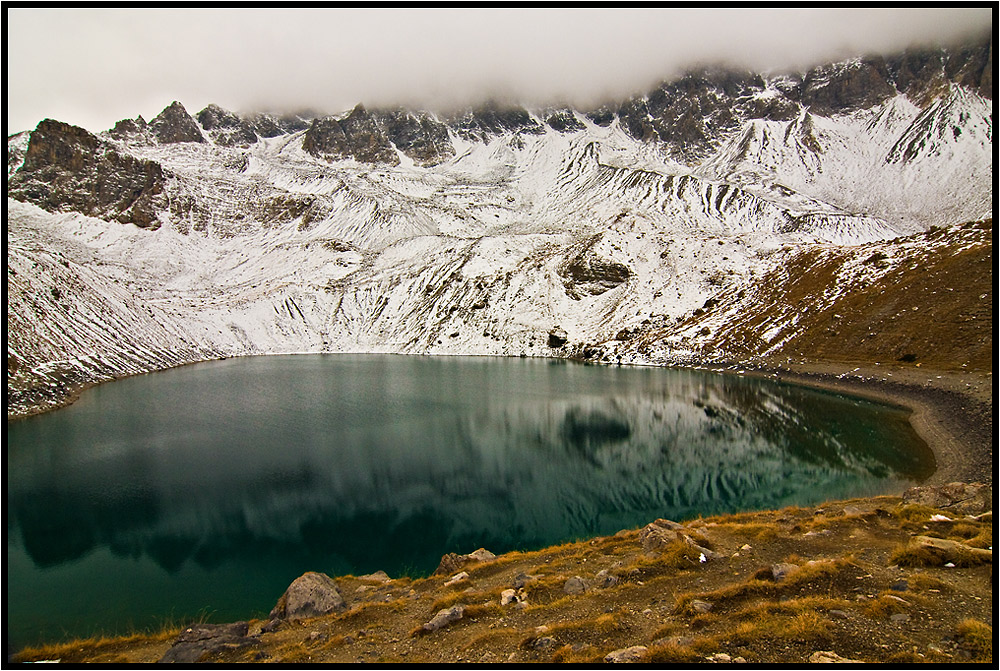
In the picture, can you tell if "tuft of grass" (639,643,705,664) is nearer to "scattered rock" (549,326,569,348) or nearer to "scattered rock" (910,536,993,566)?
"scattered rock" (910,536,993,566)

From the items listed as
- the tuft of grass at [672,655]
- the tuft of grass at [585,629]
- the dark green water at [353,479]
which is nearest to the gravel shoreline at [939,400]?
the dark green water at [353,479]

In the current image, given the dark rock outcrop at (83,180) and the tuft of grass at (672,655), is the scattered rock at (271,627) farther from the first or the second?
the dark rock outcrop at (83,180)

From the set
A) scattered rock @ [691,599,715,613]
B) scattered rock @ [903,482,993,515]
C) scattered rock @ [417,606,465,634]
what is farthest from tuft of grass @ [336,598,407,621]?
scattered rock @ [903,482,993,515]

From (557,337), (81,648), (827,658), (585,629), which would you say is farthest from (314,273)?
(827,658)

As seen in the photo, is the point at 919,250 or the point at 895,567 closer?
the point at 895,567

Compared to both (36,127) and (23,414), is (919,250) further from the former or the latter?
(36,127)

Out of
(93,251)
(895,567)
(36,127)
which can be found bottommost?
(895,567)

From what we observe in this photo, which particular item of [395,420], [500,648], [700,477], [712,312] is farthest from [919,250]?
[500,648]

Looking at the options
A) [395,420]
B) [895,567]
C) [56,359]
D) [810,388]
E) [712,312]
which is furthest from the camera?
[712,312]
